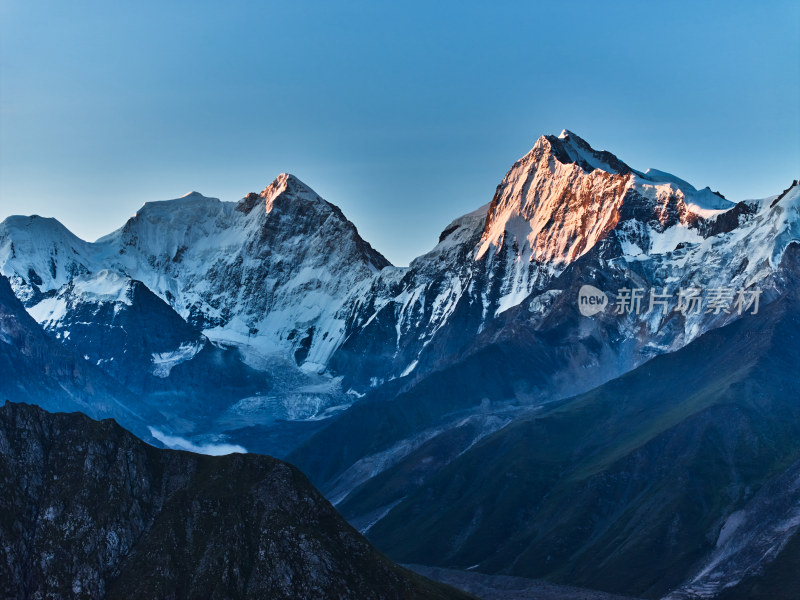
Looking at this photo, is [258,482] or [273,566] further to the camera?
[258,482]

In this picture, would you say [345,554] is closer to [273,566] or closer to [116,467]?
[273,566]

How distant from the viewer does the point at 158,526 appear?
152625 millimetres

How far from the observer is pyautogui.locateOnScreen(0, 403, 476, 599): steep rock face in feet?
477

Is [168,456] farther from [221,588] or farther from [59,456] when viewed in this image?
[221,588]

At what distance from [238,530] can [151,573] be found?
33.8 ft

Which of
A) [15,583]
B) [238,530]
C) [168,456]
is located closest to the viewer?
[15,583]

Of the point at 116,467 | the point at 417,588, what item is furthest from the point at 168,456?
the point at 417,588

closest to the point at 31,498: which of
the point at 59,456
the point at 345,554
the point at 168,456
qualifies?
the point at 59,456

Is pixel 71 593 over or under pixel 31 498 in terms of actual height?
under

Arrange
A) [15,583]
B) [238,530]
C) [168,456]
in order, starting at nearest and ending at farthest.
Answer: [15,583], [238,530], [168,456]

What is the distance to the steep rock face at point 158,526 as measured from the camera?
477ft

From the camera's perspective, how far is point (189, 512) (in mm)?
154750

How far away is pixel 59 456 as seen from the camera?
156750mm

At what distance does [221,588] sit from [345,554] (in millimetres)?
14212
